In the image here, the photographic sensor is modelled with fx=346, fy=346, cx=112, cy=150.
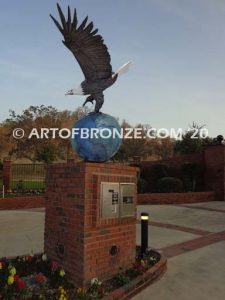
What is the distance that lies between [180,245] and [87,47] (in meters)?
5.00

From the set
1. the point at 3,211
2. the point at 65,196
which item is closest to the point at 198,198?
the point at 3,211

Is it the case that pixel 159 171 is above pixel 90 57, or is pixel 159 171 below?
below

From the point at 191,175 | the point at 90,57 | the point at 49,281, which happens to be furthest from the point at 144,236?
the point at 191,175

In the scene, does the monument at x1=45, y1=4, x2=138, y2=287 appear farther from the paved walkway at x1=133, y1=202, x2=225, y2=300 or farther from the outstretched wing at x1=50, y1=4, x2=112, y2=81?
the paved walkway at x1=133, y1=202, x2=225, y2=300

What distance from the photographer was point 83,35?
484 centimetres

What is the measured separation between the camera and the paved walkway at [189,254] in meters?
4.95

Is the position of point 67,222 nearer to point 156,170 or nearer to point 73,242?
point 73,242

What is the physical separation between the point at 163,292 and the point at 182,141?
28.8 metres

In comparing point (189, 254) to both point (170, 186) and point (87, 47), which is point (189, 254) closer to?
point (87, 47)

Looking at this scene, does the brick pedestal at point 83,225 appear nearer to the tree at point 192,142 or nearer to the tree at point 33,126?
the tree at point 192,142

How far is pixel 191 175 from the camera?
64.4 ft

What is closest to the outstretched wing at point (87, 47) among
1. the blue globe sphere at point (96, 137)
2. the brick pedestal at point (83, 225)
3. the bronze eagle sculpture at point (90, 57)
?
the bronze eagle sculpture at point (90, 57)

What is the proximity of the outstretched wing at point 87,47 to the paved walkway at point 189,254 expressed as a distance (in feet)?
10.6

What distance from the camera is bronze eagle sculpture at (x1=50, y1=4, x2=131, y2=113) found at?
4.79m
